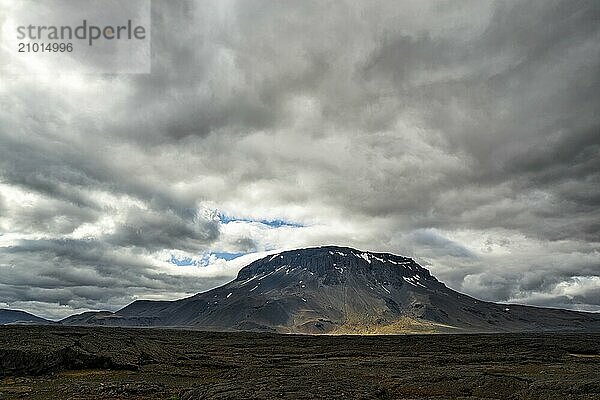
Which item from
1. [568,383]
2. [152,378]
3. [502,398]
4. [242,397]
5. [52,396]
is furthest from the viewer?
[152,378]

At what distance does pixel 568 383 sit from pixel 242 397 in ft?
92.8

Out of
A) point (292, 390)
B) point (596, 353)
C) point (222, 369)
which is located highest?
point (292, 390)

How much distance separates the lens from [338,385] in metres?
38.2

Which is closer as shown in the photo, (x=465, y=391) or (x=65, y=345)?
(x=465, y=391)

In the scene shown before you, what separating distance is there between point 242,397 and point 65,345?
46.3 metres

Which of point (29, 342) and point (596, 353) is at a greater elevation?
point (29, 342)

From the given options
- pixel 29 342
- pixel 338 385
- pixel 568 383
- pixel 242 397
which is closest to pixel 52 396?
pixel 242 397

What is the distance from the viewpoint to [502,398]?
37.5 metres

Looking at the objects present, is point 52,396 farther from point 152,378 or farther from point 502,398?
point 502,398

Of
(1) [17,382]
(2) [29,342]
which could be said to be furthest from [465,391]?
(2) [29,342]

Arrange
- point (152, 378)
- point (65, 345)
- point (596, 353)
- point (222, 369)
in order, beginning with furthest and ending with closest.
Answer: point (596, 353)
point (222, 369)
point (65, 345)
point (152, 378)

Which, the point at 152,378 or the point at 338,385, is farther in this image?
the point at 152,378

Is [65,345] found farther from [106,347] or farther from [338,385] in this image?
[338,385]

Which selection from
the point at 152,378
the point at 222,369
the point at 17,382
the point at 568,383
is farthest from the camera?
the point at 222,369
